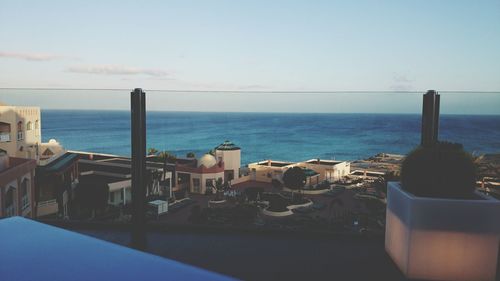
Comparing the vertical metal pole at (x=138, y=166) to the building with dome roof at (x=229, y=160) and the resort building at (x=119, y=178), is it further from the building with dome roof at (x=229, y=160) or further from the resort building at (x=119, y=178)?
the building with dome roof at (x=229, y=160)

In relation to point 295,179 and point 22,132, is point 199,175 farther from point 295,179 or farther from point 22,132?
point 22,132

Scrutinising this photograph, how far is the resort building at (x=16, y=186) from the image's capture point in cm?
711

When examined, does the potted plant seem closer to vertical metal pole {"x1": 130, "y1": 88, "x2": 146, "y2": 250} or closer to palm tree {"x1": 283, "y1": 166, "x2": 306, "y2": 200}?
vertical metal pole {"x1": 130, "y1": 88, "x2": 146, "y2": 250}

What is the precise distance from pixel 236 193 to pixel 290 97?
1476cm

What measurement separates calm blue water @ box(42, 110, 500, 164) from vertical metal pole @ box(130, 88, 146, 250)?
0.12 meters

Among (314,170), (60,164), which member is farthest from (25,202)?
(314,170)

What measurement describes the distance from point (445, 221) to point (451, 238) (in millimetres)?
119

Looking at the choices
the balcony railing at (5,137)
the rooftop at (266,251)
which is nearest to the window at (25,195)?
the rooftop at (266,251)

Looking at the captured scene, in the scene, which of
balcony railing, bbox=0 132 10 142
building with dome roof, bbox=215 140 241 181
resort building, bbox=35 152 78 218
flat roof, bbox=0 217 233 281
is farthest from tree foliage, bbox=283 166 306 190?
flat roof, bbox=0 217 233 281

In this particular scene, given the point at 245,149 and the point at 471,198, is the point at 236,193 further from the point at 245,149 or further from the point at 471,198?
the point at 471,198

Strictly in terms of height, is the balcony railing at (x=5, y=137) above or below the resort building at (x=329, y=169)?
above

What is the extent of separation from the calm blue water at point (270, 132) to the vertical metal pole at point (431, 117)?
0.35 feet

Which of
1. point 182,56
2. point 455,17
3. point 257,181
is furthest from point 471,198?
point 257,181

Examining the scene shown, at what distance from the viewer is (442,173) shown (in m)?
2.76
